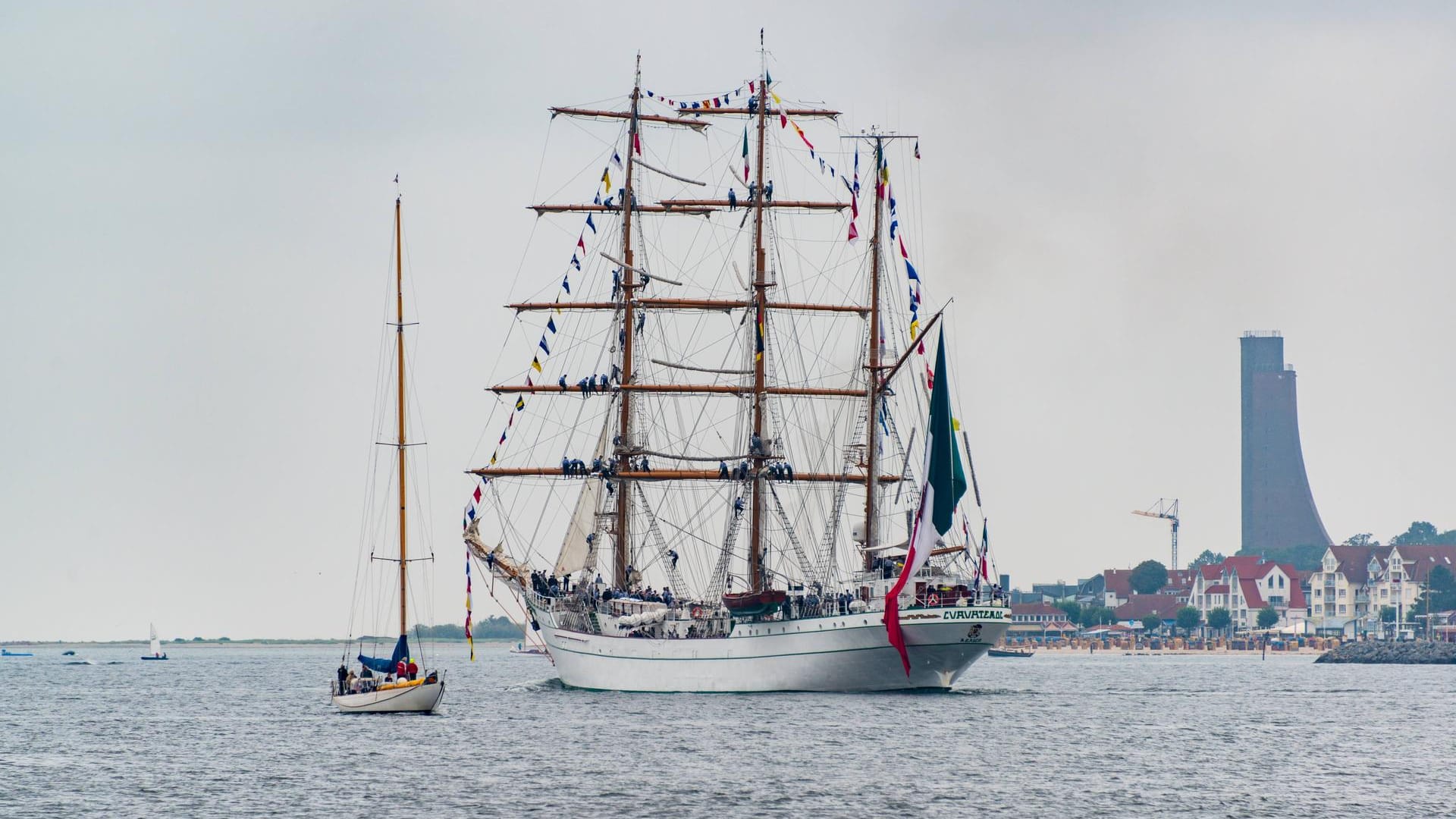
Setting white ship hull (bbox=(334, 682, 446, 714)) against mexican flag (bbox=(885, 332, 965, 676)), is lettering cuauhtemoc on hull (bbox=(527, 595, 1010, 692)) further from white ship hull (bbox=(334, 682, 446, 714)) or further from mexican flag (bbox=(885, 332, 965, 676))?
white ship hull (bbox=(334, 682, 446, 714))

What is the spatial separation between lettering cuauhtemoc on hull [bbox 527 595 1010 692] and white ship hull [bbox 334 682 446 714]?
824 inches

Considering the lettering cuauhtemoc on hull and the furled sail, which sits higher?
the furled sail

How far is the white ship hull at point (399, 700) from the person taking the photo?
315ft

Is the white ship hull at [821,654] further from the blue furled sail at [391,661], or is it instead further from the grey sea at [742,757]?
the blue furled sail at [391,661]

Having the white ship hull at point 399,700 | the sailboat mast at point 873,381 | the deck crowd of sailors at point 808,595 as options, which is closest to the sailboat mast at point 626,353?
the deck crowd of sailors at point 808,595

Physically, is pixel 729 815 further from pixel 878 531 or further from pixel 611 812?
pixel 878 531

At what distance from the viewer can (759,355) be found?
125 meters

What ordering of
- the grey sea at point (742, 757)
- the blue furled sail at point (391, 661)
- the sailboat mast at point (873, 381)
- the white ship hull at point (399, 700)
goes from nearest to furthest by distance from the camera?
the grey sea at point (742, 757)
the blue furled sail at point (391, 661)
the white ship hull at point (399, 700)
the sailboat mast at point (873, 381)

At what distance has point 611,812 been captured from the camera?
64.9m

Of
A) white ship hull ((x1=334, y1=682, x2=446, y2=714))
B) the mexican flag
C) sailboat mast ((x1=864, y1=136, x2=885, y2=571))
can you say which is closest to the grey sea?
white ship hull ((x1=334, y1=682, x2=446, y2=714))

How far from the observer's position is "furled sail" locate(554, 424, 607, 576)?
418ft

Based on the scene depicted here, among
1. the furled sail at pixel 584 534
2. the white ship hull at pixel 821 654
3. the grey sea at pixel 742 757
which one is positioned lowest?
the grey sea at pixel 742 757

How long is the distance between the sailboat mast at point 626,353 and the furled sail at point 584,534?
1.43 meters

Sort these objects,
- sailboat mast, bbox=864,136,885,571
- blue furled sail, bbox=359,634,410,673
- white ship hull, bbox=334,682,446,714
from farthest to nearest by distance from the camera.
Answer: sailboat mast, bbox=864,136,885,571
white ship hull, bbox=334,682,446,714
blue furled sail, bbox=359,634,410,673
